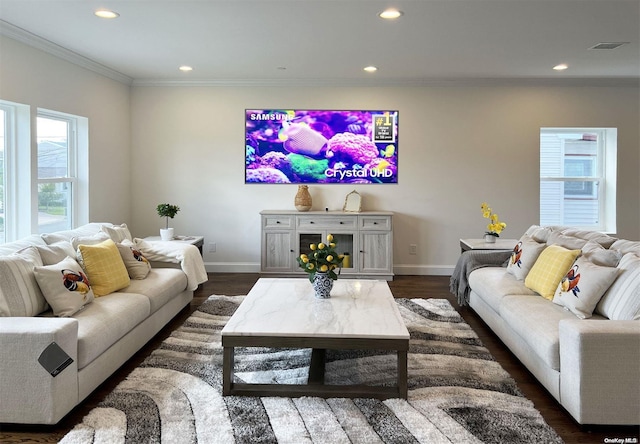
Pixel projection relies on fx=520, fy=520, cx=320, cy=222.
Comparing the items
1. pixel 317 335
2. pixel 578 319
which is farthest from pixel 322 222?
pixel 578 319

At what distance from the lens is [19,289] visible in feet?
9.74

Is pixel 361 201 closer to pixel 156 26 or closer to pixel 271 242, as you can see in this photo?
pixel 271 242

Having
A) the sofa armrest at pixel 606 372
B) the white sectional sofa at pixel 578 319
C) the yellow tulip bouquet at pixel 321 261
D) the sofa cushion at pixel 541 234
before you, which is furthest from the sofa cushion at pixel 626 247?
the yellow tulip bouquet at pixel 321 261

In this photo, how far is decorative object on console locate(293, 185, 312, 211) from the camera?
6.41 meters

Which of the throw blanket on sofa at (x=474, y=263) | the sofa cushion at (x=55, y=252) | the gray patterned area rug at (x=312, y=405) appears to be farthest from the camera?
the throw blanket on sofa at (x=474, y=263)

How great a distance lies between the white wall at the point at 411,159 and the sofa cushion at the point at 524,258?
231cm

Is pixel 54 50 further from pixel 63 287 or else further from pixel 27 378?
pixel 27 378

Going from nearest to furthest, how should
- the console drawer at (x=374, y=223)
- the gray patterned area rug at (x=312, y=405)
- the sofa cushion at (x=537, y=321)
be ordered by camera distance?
1. the gray patterned area rug at (x=312, y=405)
2. the sofa cushion at (x=537, y=321)
3. the console drawer at (x=374, y=223)

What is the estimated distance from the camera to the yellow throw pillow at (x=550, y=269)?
352 cm

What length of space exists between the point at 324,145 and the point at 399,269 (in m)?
1.85

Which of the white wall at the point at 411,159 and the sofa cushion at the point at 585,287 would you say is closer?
the sofa cushion at the point at 585,287

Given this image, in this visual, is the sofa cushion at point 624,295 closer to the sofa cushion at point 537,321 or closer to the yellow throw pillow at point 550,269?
the sofa cushion at point 537,321

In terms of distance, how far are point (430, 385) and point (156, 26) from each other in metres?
3.36

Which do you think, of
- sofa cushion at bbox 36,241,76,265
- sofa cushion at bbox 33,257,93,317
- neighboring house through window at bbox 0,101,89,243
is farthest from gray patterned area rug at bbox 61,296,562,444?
neighboring house through window at bbox 0,101,89,243
